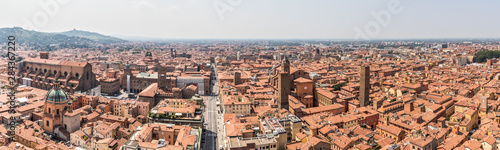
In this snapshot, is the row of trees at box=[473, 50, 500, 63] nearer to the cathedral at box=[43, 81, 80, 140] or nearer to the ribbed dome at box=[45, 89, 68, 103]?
the cathedral at box=[43, 81, 80, 140]

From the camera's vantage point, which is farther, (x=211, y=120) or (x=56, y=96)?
(x=211, y=120)

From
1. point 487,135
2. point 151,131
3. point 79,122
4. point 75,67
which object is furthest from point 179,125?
point 75,67

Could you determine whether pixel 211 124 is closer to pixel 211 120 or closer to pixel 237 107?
pixel 211 120

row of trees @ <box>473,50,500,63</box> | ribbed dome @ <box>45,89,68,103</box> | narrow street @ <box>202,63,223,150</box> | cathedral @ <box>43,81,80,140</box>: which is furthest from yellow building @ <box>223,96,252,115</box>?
row of trees @ <box>473,50,500,63</box>

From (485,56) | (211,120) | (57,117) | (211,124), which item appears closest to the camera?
(57,117)

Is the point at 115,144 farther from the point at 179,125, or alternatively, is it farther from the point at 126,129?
the point at 179,125

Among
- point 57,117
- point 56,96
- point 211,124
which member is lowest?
point 211,124

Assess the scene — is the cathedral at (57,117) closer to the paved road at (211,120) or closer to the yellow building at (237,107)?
the paved road at (211,120)

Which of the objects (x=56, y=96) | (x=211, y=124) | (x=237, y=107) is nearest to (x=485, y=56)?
(x=237, y=107)

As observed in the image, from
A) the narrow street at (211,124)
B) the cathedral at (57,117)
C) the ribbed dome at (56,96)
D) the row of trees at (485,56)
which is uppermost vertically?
the row of trees at (485,56)

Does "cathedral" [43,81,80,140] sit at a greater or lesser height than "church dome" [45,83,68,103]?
lesser

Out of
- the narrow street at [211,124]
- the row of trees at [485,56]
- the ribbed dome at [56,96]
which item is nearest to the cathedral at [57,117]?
the ribbed dome at [56,96]
